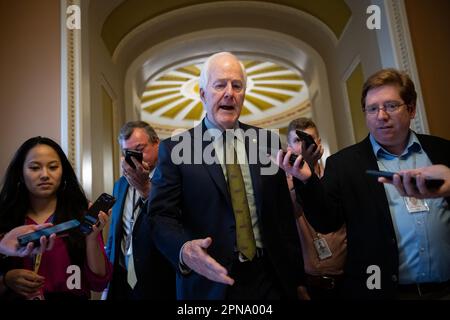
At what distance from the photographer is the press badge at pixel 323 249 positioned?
77.6 inches

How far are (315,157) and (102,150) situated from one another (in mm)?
2337

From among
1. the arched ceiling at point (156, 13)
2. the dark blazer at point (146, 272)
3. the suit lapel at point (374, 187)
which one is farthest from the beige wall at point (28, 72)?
the suit lapel at point (374, 187)

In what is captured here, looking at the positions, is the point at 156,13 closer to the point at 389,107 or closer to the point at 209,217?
the point at 389,107

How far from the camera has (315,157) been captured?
1539 mm

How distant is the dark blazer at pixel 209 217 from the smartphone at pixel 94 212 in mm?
265

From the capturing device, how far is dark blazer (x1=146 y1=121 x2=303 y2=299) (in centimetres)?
141

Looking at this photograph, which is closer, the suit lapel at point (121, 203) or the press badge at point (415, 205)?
the press badge at point (415, 205)

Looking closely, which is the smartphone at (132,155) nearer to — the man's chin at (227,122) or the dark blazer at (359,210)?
the man's chin at (227,122)

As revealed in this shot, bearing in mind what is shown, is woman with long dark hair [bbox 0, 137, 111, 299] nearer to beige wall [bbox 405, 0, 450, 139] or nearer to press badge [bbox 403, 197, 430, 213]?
press badge [bbox 403, 197, 430, 213]

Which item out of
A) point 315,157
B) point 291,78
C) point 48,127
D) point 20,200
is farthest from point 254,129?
point 291,78

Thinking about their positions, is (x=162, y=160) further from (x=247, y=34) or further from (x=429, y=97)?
(x=247, y=34)

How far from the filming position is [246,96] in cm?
960

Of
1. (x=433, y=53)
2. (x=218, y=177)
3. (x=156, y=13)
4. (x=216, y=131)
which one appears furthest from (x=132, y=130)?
(x=156, y=13)

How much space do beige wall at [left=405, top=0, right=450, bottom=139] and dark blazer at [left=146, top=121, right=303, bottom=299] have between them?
5.19ft
